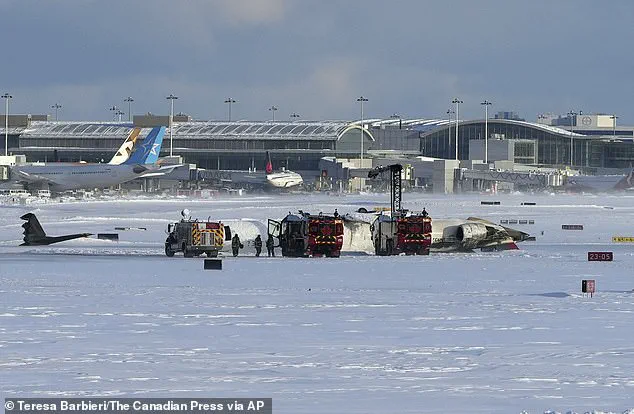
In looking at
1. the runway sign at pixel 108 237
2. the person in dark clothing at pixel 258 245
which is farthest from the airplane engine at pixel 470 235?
the runway sign at pixel 108 237

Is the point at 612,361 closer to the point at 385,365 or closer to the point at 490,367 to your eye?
the point at 490,367

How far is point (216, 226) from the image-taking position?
62500 millimetres

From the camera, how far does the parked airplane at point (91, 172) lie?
6294 inches

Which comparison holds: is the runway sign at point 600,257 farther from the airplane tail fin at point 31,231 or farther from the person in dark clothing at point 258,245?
the airplane tail fin at point 31,231

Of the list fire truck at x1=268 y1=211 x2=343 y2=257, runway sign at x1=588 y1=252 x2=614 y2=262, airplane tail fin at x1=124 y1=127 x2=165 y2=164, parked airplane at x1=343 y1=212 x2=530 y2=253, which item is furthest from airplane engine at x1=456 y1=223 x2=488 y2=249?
airplane tail fin at x1=124 y1=127 x2=165 y2=164

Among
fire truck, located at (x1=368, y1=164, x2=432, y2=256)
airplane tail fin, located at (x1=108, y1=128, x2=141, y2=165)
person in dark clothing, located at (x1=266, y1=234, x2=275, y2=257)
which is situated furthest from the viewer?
airplane tail fin, located at (x1=108, y1=128, x2=141, y2=165)

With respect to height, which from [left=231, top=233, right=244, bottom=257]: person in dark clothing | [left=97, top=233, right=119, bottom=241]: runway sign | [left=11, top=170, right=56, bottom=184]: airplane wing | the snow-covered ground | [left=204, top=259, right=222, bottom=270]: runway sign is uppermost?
[left=11, top=170, right=56, bottom=184]: airplane wing

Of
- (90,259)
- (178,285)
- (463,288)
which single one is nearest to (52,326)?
(178,285)

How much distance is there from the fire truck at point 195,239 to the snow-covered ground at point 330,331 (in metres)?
1.18

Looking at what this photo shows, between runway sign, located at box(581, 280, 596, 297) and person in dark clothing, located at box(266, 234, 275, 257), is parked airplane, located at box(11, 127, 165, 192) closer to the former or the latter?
person in dark clothing, located at box(266, 234, 275, 257)

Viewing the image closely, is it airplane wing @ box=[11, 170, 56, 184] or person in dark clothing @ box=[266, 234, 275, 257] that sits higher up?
airplane wing @ box=[11, 170, 56, 184]

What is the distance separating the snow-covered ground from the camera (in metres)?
23.0

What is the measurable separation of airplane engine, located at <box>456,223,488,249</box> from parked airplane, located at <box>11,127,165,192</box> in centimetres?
9640

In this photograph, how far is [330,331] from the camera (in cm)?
3225
